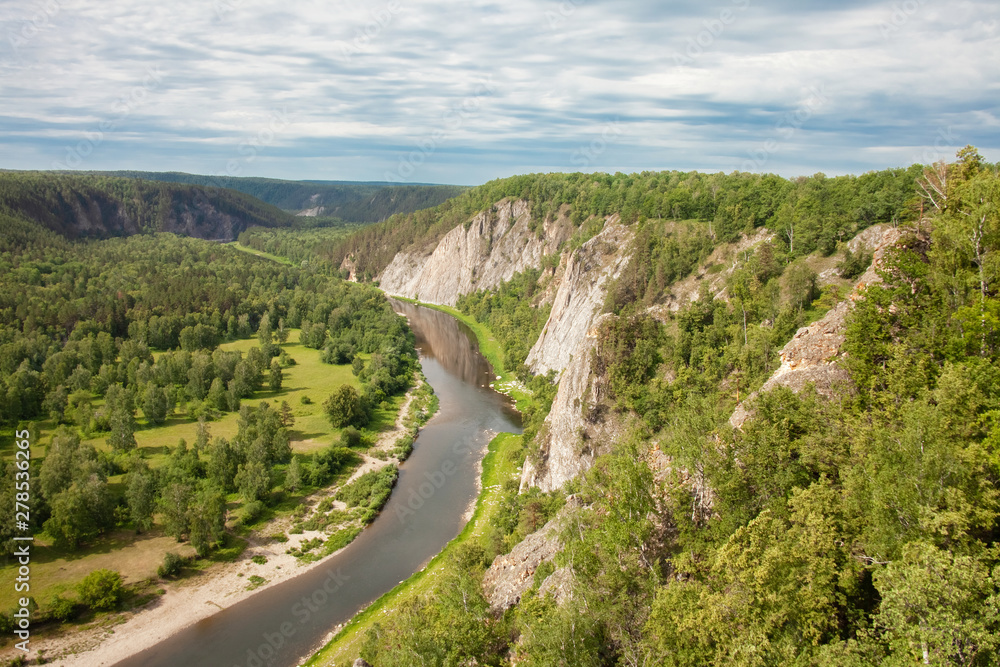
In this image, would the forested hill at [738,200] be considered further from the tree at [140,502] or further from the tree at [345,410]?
the tree at [140,502]

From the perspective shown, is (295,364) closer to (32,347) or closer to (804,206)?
(32,347)

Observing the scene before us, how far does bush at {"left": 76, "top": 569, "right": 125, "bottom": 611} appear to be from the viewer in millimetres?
25062

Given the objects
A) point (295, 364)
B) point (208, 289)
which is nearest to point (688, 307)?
point (295, 364)

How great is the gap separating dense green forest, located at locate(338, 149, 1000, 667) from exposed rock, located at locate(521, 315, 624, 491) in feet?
9.28

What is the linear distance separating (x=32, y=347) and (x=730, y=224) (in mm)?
62195

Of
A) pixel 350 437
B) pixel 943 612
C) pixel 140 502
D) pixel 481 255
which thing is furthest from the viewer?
pixel 481 255

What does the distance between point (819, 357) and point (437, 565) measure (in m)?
19.9

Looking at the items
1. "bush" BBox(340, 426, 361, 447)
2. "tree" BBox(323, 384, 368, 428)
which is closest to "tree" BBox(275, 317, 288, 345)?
"tree" BBox(323, 384, 368, 428)

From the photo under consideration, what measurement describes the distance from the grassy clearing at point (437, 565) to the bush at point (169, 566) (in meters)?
9.96

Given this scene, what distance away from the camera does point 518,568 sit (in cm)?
2023

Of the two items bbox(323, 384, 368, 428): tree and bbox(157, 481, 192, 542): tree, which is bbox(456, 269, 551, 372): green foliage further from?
bbox(157, 481, 192, 542): tree

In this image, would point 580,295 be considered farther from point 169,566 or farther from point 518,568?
point 169,566

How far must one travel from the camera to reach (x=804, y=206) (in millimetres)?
34188

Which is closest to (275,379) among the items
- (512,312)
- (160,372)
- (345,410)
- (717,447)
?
(160,372)
